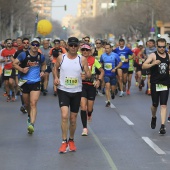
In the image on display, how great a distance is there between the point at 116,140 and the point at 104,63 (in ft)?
24.2

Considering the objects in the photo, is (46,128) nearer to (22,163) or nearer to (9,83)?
(22,163)

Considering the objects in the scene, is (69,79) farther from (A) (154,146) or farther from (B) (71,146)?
(A) (154,146)

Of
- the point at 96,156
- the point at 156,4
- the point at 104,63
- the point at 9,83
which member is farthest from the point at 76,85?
the point at 156,4

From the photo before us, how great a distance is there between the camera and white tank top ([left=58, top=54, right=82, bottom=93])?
10734 millimetres

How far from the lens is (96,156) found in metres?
10.5

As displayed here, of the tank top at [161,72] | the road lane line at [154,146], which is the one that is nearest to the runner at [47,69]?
the tank top at [161,72]

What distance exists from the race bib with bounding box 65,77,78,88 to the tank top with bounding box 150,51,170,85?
8.63ft

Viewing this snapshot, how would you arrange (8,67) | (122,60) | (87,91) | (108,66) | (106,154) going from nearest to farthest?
(106,154), (87,91), (108,66), (8,67), (122,60)

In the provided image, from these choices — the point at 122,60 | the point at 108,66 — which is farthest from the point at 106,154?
the point at 122,60

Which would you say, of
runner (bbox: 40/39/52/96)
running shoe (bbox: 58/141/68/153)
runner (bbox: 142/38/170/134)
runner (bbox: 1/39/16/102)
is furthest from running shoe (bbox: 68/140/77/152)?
runner (bbox: 40/39/52/96)

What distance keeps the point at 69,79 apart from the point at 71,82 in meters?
0.07

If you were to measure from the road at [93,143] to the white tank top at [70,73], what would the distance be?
101 centimetres

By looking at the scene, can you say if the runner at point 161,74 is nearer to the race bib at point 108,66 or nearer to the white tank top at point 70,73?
the white tank top at point 70,73

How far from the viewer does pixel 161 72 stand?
13055 mm
